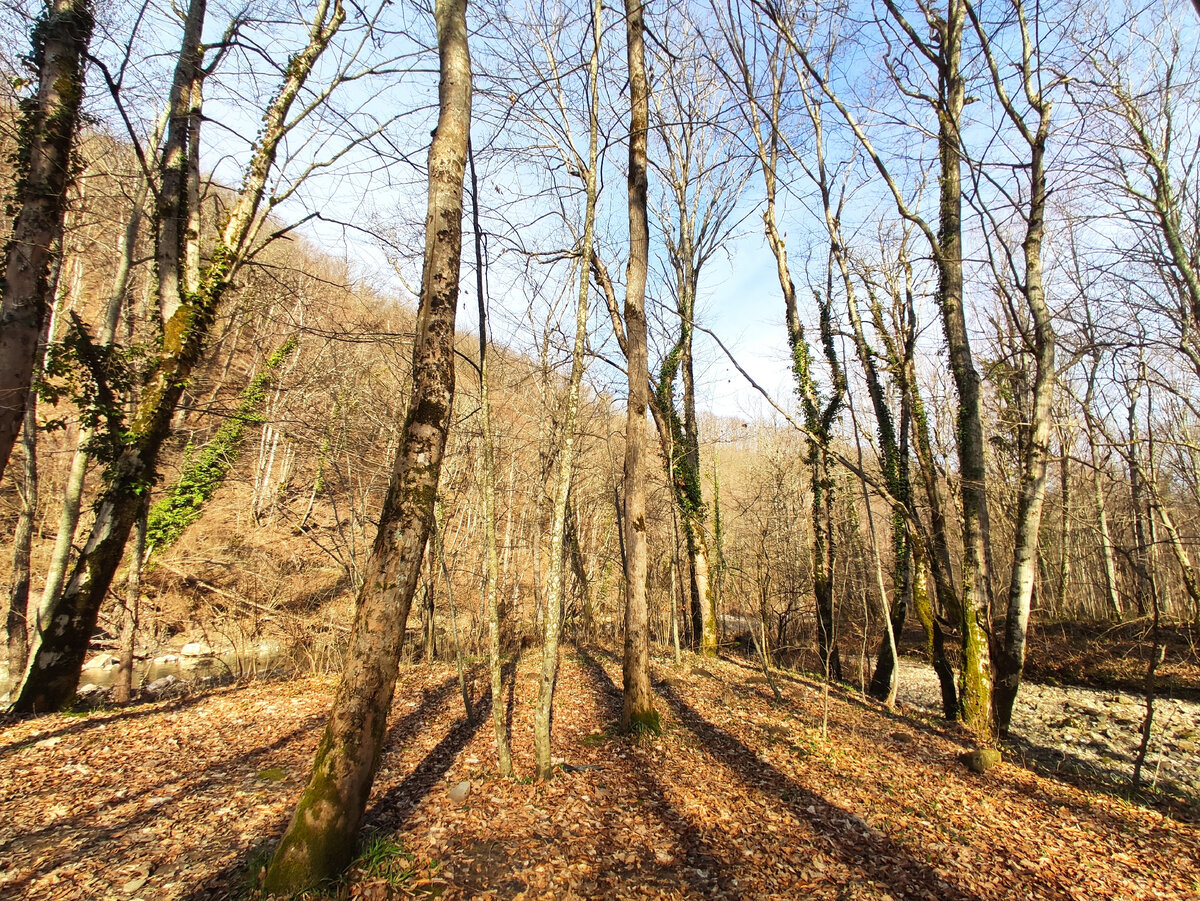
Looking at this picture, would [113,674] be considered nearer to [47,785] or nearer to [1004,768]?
[47,785]

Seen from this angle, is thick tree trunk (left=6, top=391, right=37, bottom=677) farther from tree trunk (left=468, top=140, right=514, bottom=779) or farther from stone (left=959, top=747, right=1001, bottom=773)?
stone (left=959, top=747, right=1001, bottom=773)

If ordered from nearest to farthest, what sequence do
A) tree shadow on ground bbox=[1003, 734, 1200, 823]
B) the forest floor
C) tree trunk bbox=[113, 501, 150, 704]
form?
the forest floor < tree shadow on ground bbox=[1003, 734, 1200, 823] < tree trunk bbox=[113, 501, 150, 704]

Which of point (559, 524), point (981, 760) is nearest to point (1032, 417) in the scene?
point (981, 760)

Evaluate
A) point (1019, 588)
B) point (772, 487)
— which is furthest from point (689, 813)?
point (772, 487)

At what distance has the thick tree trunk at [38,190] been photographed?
190 inches

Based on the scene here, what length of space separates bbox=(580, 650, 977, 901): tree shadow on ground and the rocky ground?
3950mm

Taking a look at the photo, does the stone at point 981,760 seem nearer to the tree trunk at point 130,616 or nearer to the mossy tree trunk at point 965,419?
the mossy tree trunk at point 965,419

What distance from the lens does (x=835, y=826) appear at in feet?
14.3

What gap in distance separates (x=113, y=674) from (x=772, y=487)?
60.4 ft

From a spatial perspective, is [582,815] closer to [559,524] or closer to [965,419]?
[559,524]

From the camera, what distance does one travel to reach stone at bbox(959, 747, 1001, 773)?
594cm

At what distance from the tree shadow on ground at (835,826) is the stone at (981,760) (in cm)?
243

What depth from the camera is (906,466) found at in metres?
10.5

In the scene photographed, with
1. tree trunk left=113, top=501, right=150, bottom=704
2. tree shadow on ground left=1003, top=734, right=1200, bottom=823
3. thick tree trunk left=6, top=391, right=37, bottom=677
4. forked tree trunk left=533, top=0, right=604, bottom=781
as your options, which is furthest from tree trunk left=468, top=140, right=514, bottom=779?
thick tree trunk left=6, top=391, right=37, bottom=677
